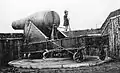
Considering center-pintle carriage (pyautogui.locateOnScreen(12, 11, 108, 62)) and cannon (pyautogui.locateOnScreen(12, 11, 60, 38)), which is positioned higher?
cannon (pyautogui.locateOnScreen(12, 11, 60, 38))

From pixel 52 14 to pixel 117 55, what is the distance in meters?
4.49

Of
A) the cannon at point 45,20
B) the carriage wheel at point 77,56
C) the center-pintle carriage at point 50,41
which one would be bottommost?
the carriage wheel at point 77,56

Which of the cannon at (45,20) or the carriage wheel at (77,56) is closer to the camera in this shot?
the carriage wheel at (77,56)

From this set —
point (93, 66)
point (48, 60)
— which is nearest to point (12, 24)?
point (48, 60)

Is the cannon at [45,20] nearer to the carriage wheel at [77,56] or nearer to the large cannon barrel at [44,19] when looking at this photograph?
the large cannon barrel at [44,19]

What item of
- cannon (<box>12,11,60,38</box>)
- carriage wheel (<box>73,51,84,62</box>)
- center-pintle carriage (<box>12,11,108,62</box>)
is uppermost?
cannon (<box>12,11,60,38</box>)

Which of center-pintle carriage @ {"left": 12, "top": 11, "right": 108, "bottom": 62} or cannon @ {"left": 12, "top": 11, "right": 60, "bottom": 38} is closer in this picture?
center-pintle carriage @ {"left": 12, "top": 11, "right": 108, "bottom": 62}

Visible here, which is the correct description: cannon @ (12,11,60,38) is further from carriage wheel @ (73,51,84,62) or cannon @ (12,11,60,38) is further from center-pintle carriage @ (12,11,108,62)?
carriage wheel @ (73,51,84,62)

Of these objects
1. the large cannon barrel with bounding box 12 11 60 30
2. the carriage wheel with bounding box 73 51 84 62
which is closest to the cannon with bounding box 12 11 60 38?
the large cannon barrel with bounding box 12 11 60 30

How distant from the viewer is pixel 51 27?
10.3 meters

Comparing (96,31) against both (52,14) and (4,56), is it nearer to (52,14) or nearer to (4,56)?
(52,14)


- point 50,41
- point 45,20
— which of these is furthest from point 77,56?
point 45,20

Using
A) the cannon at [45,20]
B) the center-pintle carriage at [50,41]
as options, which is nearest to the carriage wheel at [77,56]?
the center-pintle carriage at [50,41]

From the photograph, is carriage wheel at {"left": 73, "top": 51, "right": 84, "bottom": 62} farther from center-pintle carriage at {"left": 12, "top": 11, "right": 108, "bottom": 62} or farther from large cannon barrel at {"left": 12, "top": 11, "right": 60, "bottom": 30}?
large cannon barrel at {"left": 12, "top": 11, "right": 60, "bottom": 30}
